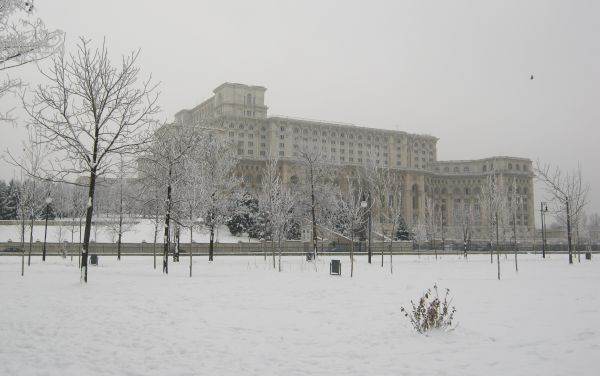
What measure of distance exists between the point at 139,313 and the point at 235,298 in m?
3.50

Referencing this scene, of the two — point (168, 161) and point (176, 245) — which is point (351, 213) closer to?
point (176, 245)

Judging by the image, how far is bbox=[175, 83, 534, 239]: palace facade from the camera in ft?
395

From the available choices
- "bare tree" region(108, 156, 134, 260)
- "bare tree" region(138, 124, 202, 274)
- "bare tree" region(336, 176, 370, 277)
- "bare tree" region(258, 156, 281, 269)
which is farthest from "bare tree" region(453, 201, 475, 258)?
"bare tree" region(108, 156, 134, 260)

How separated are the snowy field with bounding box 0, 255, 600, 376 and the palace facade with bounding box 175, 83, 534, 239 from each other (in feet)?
286

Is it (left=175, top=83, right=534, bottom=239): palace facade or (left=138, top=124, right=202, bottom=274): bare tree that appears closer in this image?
(left=138, top=124, right=202, bottom=274): bare tree

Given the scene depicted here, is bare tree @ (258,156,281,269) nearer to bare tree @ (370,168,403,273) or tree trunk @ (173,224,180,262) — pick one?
tree trunk @ (173,224,180,262)

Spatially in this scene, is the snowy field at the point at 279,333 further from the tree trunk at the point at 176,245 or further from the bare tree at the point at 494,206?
the tree trunk at the point at 176,245

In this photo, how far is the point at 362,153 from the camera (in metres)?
140

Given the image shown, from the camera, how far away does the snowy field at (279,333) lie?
23.8 feet

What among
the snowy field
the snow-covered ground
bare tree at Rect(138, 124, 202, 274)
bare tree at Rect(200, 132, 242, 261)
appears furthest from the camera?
the snow-covered ground

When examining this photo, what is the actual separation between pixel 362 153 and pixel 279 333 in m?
133

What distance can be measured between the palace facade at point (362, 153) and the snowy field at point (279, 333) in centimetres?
8719

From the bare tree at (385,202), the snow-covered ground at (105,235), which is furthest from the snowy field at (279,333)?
the snow-covered ground at (105,235)

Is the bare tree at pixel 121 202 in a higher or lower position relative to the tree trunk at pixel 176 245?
higher
